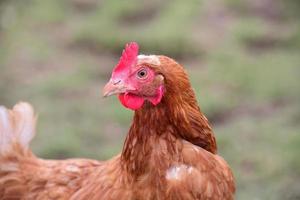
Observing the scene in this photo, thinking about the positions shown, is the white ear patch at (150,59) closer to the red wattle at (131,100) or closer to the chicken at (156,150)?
the chicken at (156,150)

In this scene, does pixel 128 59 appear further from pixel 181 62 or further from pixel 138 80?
pixel 181 62

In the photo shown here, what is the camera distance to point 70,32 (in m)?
9.80

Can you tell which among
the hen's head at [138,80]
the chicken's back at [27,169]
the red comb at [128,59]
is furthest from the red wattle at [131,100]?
the chicken's back at [27,169]

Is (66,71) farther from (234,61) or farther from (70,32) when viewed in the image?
(234,61)

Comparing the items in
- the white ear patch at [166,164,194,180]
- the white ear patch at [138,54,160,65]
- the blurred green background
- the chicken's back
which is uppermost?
the blurred green background

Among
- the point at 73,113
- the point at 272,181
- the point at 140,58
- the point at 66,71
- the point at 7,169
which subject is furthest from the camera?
the point at 66,71

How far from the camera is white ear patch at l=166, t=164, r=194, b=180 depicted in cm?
456

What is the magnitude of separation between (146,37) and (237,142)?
2.19 m

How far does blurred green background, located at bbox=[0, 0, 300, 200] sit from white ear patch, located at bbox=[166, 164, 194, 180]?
2283mm

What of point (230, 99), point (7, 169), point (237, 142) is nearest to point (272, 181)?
point (237, 142)

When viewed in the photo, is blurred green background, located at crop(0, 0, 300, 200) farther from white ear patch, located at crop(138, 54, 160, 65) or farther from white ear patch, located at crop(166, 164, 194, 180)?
white ear patch, located at crop(138, 54, 160, 65)

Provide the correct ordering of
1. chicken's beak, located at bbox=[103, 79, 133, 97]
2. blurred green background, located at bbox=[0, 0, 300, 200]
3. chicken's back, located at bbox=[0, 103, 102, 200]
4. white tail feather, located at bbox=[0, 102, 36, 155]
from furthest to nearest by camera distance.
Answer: blurred green background, located at bbox=[0, 0, 300, 200], white tail feather, located at bbox=[0, 102, 36, 155], chicken's back, located at bbox=[0, 103, 102, 200], chicken's beak, located at bbox=[103, 79, 133, 97]

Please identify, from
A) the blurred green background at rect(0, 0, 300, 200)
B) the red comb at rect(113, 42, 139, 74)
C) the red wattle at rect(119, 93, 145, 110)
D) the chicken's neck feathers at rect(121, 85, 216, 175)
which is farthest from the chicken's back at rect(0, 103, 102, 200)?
the blurred green background at rect(0, 0, 300, 200)

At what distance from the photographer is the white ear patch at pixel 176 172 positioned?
4562 millimetres
